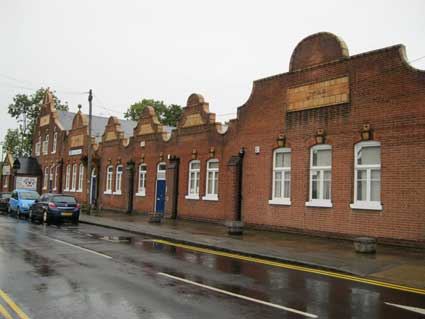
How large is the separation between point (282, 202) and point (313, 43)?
7.01 metres

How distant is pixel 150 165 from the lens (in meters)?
29.3

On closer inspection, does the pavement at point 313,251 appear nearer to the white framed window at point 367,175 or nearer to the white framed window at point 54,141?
the white framed window at point 367,175

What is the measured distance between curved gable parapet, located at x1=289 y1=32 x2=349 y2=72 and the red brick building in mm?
44

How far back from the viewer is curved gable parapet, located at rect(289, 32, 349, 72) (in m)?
18.1

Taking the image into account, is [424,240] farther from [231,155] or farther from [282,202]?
[231,155]

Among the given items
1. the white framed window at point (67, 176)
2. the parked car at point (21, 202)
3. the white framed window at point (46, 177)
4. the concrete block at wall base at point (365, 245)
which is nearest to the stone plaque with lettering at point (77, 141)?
the white framed window at point (67, 176)

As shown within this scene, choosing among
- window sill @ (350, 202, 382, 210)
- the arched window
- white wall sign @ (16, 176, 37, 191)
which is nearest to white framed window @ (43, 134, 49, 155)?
the arched window

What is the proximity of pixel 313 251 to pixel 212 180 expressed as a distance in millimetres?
10956

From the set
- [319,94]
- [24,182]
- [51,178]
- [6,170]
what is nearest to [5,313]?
[319,94]

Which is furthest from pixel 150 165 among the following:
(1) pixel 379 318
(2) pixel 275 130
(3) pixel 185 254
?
(1) pixel 379 318

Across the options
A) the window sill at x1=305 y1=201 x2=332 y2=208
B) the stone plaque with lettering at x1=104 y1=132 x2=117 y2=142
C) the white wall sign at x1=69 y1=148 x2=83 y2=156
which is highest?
the stone plaque with lettering at x1=104 y1=132 x2=117 y2=142

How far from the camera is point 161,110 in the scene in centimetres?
6412

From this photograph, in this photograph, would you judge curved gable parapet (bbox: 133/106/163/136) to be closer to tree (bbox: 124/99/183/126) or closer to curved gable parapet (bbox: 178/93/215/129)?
curved gable parapet (bbox: 178/93/215/129)

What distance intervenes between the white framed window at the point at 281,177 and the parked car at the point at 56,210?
10.6 meters
